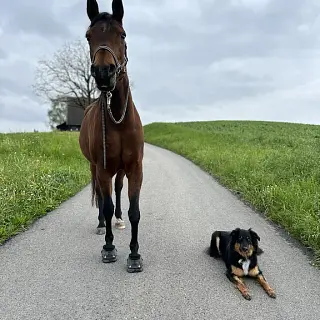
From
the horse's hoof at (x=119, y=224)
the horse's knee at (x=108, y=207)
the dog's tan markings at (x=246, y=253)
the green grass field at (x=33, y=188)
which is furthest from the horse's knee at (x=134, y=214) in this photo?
the green grass field at (x=33, y=188)

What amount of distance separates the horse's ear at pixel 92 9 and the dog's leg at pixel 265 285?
3133 millimetres

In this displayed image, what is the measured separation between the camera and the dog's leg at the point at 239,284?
3.25 metres

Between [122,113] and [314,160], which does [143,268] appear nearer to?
[122,113]

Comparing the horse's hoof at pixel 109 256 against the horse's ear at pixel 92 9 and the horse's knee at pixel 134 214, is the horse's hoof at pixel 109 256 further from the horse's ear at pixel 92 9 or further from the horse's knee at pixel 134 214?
the horse's ear at pixel 92 9

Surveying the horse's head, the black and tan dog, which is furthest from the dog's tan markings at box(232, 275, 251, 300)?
the horse's head

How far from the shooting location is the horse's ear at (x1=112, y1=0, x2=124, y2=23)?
11.3ft

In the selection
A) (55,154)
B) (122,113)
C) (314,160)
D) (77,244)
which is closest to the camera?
(122,113)

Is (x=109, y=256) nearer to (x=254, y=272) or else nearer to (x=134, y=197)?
(x=134, y=197)

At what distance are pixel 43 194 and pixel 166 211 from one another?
101 inches

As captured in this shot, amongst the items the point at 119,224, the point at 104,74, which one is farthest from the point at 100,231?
the point at 104,74

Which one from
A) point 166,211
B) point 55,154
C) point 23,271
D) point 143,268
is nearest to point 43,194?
point 166,211

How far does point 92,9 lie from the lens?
3.57 meters

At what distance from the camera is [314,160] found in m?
9.66

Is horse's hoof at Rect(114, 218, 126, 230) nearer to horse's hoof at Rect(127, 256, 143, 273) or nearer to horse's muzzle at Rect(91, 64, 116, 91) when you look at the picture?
horse's hoof at Rect(127, 256, 143, 273)
